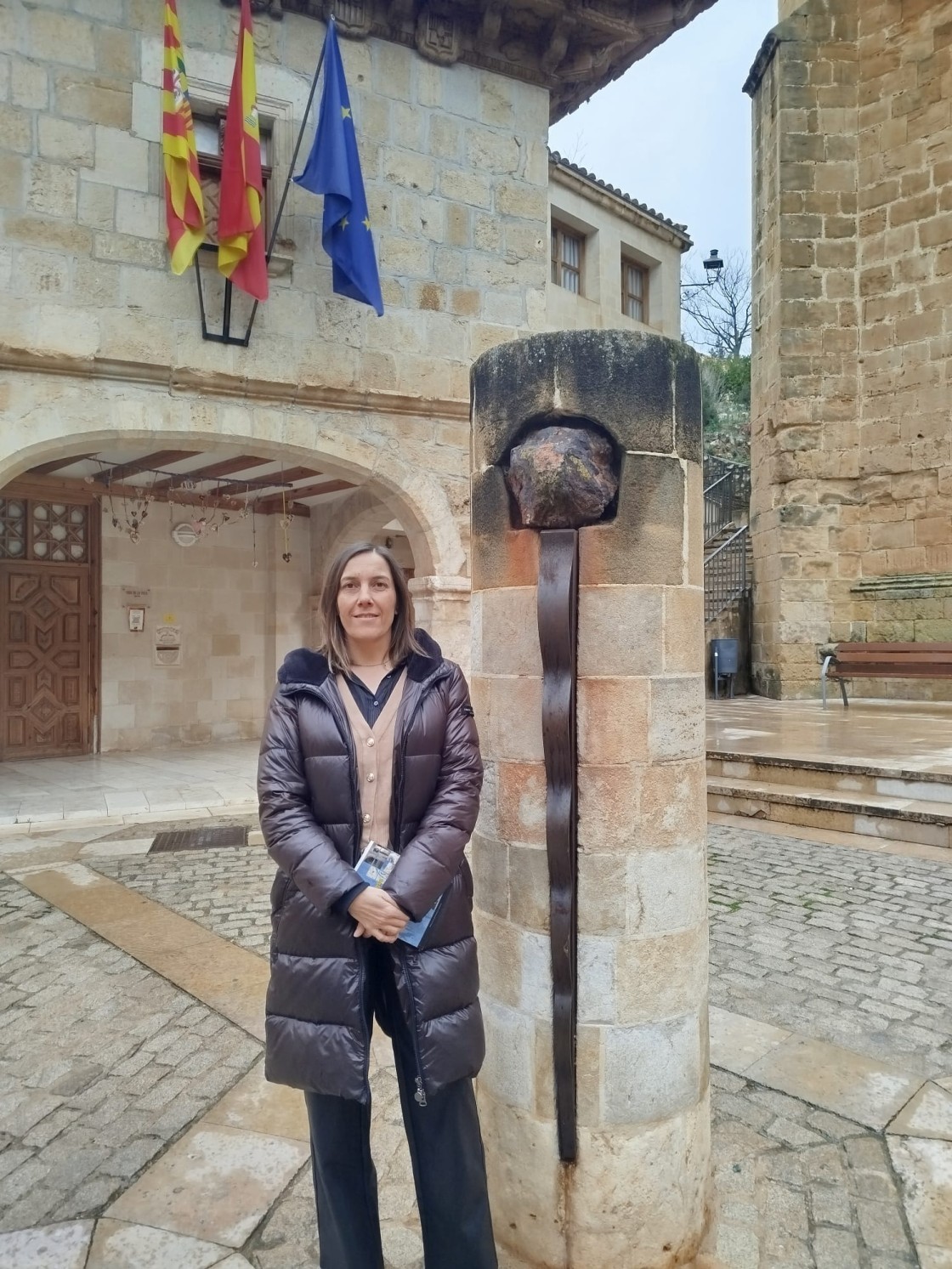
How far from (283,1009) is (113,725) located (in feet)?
29.6

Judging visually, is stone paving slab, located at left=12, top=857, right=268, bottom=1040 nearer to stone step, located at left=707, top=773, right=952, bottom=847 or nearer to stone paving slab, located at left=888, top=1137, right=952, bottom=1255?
stone paving slab, located at left=888, top=1137, right=952, bottom=1255

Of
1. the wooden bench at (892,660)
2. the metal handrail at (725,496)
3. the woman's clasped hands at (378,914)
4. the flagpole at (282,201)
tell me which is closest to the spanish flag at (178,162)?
the flagpole at (282,201)

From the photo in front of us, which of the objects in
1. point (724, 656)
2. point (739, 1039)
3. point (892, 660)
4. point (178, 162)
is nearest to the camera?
point (739, 1039)

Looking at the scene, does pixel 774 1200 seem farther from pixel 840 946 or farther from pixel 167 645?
pixel 167 645

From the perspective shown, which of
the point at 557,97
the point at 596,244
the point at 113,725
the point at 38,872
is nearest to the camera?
the point at 38,872

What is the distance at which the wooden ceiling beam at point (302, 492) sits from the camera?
9.77 meters

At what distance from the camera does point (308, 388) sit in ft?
22.4

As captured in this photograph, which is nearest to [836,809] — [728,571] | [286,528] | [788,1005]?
[788,1005]

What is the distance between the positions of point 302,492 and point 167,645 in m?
2.43

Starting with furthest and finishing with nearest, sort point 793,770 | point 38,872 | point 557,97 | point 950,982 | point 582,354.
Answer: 1. point 557,97
2. point 793,770
3. point 38,872
4. point 950,982
5. point 582,354

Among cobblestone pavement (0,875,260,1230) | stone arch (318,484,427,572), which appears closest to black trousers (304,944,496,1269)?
cobblestone pavement (0,875,260,1230)

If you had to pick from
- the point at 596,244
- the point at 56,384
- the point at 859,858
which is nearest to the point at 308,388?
the point at 56,384

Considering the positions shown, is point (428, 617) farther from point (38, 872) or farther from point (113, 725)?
point (113, 725)

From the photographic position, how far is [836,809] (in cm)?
555
